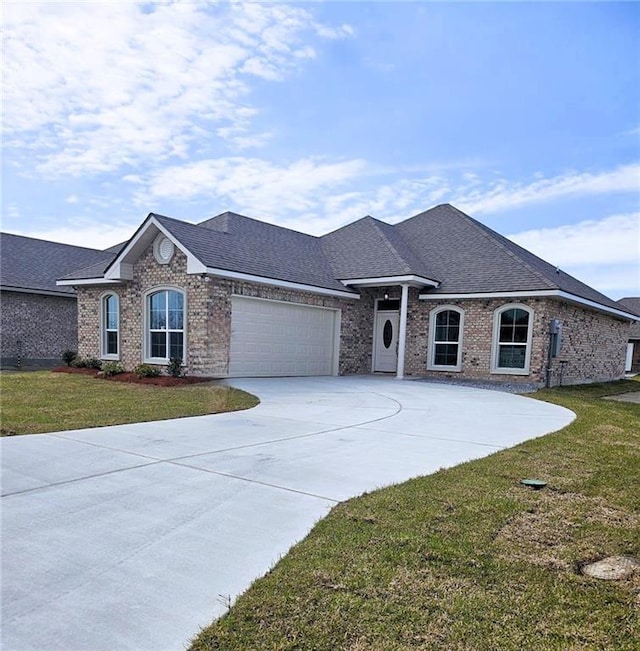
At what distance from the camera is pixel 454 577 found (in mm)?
2889

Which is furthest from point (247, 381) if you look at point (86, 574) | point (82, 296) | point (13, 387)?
point (86, 574)

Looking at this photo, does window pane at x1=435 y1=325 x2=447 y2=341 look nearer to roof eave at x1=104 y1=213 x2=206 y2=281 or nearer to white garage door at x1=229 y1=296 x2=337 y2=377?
white garage door at x1=229 y1=296 x2=337 y2=377

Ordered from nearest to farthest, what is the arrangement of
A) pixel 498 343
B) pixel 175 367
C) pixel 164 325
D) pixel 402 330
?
pixel 175 367, pixel 164 325, pixel 498 343, pixel 402 330

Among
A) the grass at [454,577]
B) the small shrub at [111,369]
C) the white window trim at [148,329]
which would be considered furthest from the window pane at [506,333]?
the small shrub at [111,369]

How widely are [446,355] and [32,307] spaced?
1630 centimetres

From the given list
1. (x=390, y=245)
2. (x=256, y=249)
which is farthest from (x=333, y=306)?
(x=390, y=245)

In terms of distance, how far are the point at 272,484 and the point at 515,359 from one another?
1276 centimetres

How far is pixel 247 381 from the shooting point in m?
13.4

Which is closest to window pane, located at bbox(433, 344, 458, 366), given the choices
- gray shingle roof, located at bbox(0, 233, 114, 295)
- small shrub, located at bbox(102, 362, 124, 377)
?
small shrub, located at bbox(102, 362, 124, 377)

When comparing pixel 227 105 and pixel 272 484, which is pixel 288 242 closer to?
pixel 227 105

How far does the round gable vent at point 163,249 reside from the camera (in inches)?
554

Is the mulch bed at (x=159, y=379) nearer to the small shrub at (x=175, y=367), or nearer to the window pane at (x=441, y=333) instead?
the small shrub at (x=175, y=367)

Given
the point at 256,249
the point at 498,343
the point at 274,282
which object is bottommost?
the point at 498,343

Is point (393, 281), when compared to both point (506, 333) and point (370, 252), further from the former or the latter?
point (506, 333)
